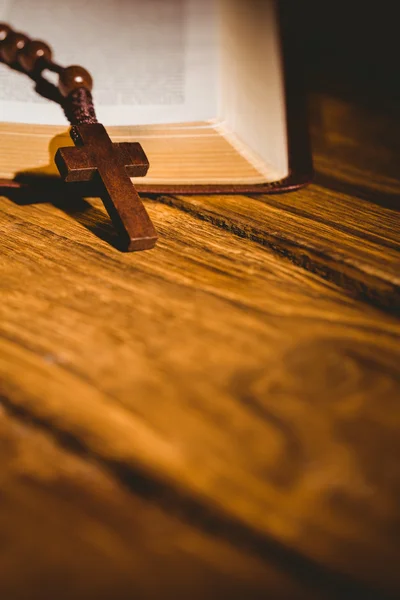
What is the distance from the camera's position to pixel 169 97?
70 cm

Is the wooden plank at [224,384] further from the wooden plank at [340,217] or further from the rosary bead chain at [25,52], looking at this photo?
the rosary bead chain at [25,52]

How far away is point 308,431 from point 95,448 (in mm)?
136

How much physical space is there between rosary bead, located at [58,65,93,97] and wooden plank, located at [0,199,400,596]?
23cm

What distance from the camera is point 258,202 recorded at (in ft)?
2.20

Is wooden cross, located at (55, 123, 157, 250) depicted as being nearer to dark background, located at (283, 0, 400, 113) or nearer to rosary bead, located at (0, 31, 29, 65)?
rosary bead, located at (0, 31, 29, 65)

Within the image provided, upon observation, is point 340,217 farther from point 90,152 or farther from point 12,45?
point 12,45

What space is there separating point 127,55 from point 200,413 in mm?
627

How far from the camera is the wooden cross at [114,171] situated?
0.55 meters

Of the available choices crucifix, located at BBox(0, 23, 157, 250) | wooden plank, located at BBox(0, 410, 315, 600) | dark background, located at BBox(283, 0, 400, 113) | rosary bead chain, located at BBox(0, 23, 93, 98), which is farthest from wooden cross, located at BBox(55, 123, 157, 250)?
dark background, located at BBox(283, 0, 400, 113)

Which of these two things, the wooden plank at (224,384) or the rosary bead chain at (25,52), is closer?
the wooden plank at (224,384)

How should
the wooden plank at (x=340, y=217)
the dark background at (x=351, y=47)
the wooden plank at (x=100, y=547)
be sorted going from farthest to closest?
the dark background at (x=351, y=47)
the wooden plank at (x=340, y=217)
the wooden plank at (x=100, y=547)

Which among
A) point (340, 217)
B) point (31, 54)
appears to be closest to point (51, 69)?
point (31, 54)

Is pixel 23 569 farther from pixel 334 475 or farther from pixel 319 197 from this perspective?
pixel 319 197

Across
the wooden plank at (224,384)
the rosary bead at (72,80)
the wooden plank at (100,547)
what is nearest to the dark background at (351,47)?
the rosary bead at (72,80)
